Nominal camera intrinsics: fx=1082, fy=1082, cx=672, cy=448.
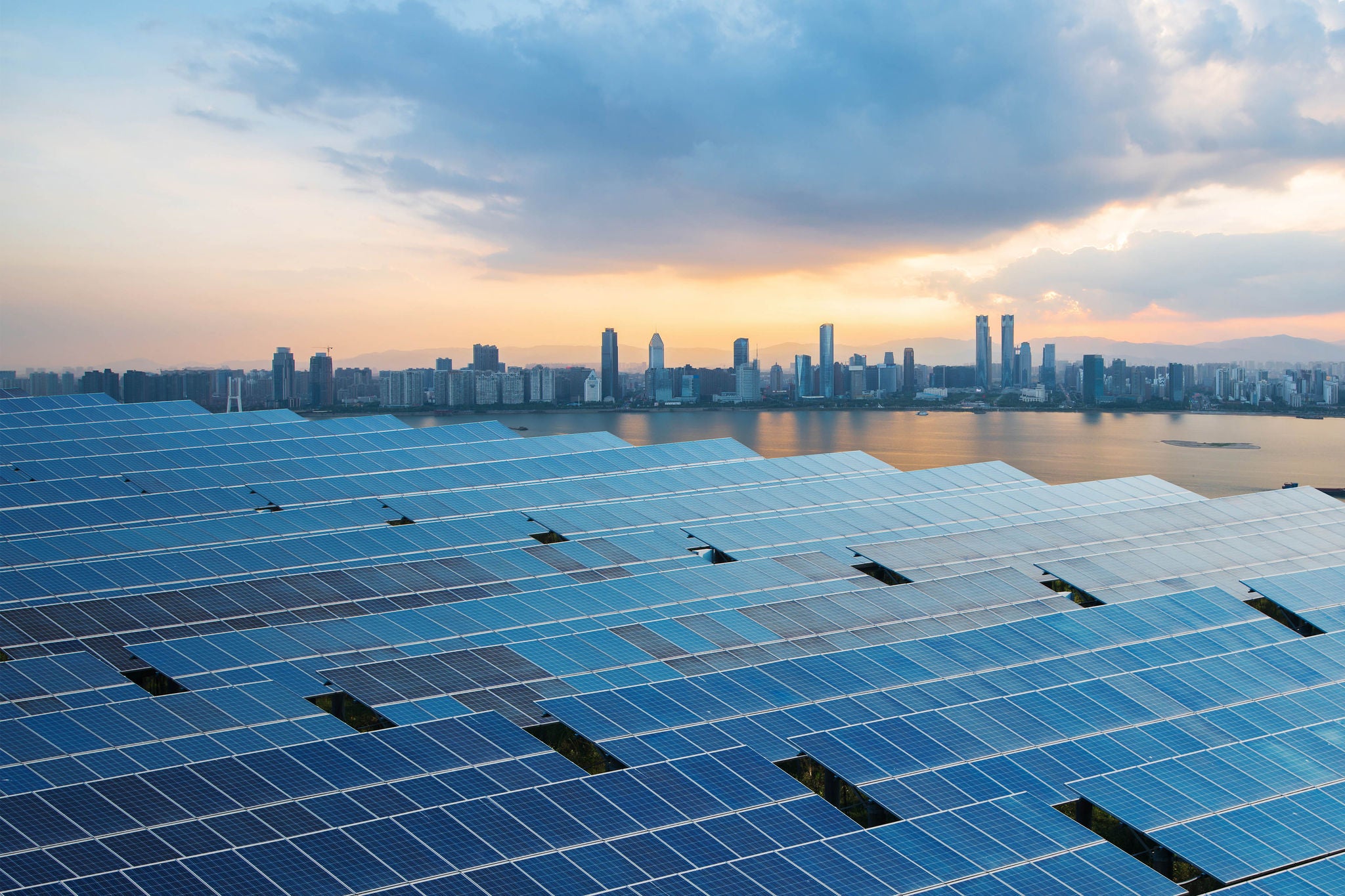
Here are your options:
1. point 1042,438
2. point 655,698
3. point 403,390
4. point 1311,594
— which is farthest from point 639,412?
point 655,698

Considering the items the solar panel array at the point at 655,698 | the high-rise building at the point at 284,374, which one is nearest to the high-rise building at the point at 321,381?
the high-rise building at the point at 284,374

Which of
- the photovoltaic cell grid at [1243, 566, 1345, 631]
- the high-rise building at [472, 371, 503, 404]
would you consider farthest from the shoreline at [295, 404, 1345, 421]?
the photovoltaic cell grid at [1243, 566, 1345, 631]

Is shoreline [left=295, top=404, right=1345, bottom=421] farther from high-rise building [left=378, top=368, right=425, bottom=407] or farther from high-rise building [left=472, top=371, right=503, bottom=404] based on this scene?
high-rise building [left=378, top=368, right=425, bottom=407]

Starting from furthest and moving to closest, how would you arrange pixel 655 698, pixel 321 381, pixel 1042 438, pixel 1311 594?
pixel 321 381, pixel 1042 438, pixel 1311 594, pixel 655 698

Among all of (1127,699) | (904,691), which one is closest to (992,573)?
(1127,699)

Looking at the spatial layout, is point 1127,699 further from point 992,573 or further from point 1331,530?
point 1331,530

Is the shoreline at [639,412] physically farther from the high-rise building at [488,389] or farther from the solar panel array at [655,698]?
the solar panel array at [655,698]

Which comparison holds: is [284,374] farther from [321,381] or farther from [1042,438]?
[1042,438]
